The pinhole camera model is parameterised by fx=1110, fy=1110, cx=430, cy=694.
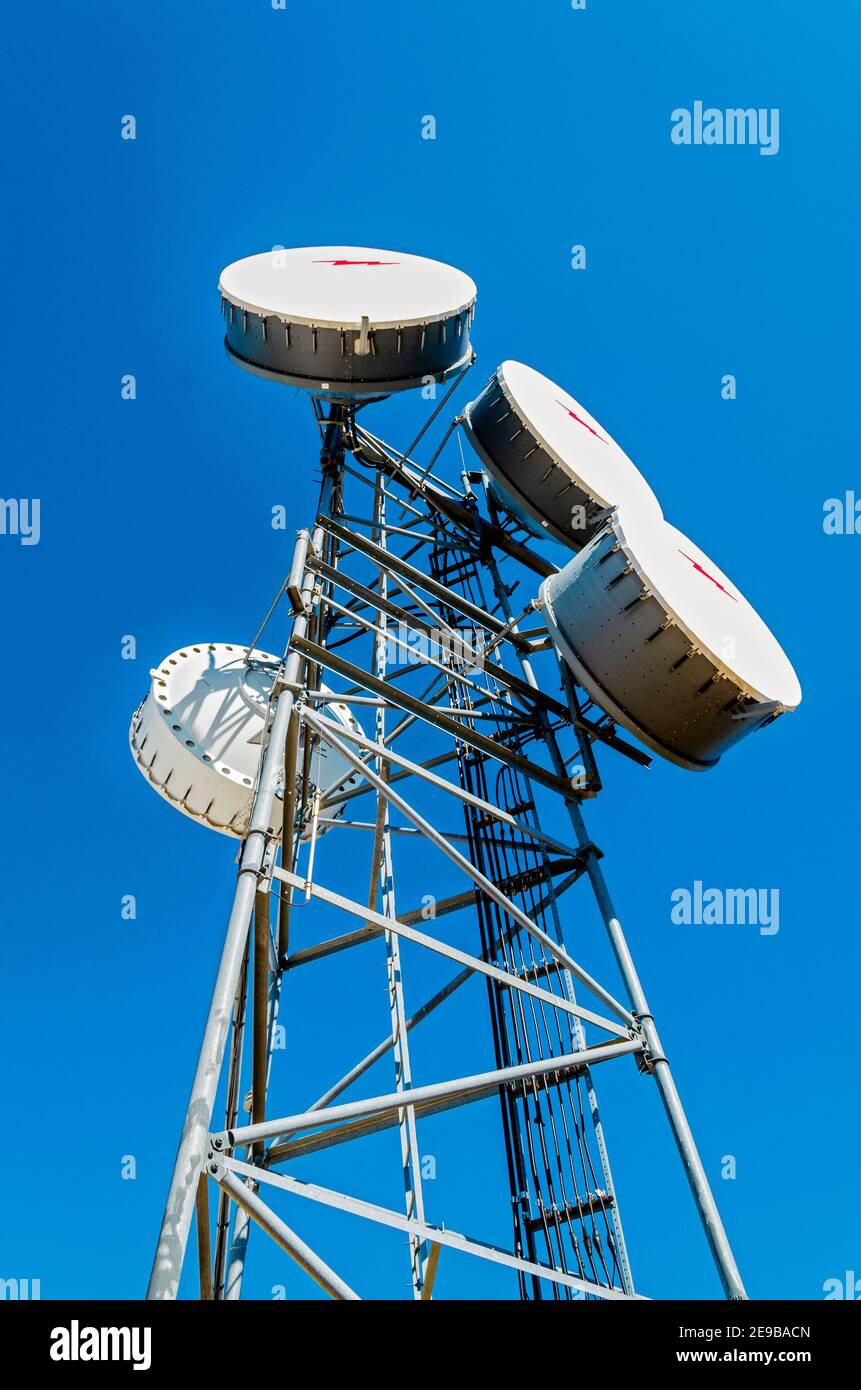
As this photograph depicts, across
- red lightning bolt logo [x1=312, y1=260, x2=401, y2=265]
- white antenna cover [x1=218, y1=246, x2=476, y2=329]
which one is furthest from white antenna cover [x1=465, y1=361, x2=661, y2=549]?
red lightning bolt logo [x1=312, y1=260, x2=401, y2=265]

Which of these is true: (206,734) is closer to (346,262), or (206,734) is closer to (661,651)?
(661,651)

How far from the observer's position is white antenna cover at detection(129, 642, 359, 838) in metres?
13.8

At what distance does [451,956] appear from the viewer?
861cm

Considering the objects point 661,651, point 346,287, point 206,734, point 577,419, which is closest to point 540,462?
point 577,419

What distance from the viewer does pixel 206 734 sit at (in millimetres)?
13961

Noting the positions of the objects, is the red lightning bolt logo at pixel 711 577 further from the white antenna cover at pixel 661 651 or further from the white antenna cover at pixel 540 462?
the white antenna cover at pixel 540 462

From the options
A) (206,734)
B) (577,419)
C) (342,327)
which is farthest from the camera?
(577,419)

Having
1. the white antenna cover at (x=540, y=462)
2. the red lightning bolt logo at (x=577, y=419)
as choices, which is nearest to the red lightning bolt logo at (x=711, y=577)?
the white antenna cover at (x=540, y=462)

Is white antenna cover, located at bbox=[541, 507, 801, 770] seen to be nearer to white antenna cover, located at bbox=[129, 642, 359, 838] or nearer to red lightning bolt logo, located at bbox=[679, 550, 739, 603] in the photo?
red lightning bolt logo, located at bbox=[679, 550, 739, 603]
